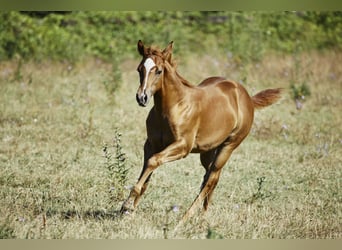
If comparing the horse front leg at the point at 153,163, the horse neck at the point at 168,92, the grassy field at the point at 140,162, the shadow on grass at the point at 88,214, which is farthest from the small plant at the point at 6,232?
the horse neck at the point at 168,92

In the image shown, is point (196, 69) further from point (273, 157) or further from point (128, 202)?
point (128, 202)

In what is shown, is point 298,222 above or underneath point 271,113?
underneath

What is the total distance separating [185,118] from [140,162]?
2.19m

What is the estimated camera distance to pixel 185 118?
17.4 ft

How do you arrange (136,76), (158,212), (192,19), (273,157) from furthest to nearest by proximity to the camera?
(192,19), (136,76), (273,157), (158,212)

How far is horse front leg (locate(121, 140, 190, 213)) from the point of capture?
194 inches

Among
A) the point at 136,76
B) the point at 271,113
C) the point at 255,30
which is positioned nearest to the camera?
the point at 271,113

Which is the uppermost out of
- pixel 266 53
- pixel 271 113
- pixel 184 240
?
pixel 266 53

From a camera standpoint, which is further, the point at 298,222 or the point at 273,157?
the point at 273,157

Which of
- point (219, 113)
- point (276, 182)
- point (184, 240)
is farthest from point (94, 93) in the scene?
point (184, 240)

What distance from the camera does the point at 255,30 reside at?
39.4 ft

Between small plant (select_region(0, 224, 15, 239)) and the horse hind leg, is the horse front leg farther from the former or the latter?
small plant (select_region(0, 224, 15, 239))

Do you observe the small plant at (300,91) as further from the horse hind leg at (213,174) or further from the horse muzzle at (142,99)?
the horse muzzle at (142,99)

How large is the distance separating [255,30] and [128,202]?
299 inches
